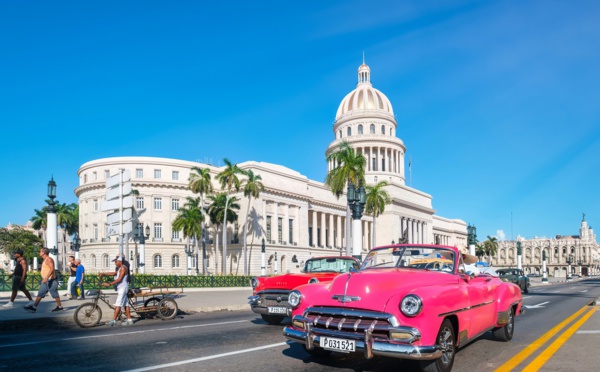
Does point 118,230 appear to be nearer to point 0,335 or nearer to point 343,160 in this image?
point 0,335

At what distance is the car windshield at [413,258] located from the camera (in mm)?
7512

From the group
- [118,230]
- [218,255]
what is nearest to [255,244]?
[218,255]

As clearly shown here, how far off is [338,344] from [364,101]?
110882 millimetres

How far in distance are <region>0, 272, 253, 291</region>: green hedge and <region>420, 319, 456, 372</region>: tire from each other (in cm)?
2193

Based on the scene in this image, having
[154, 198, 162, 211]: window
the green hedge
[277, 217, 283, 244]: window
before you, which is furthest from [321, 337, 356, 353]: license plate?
[277, 217, 283, 244]: window

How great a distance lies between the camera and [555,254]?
18012cm

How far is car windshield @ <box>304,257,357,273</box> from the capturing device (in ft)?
42.8

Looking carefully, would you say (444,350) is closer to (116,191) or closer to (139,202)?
(116,191)

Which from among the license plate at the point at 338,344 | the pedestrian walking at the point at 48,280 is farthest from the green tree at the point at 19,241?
the license plate at the point at 338,344

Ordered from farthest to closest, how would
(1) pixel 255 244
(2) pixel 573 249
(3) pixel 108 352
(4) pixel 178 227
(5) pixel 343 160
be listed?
(2) pixel 573 249
(1) pixel 255 244
(4) pixel 178 227
(5) pixel 343 160
(3) pixel 108 352

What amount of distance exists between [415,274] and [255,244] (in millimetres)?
64144

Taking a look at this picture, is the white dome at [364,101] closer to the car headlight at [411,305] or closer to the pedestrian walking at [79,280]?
the pedestrian walking at [79,280]

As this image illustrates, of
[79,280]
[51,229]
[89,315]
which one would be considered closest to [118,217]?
[79,280]

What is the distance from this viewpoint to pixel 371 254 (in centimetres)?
809
